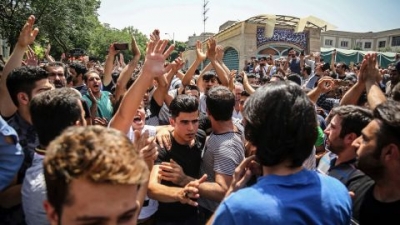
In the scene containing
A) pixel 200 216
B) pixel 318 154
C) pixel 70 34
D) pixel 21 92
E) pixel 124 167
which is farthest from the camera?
pixel 70 34

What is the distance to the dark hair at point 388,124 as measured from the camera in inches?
65.1

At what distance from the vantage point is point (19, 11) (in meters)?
21.3

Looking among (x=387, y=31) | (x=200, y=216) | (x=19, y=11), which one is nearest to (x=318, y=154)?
(x=200, y=216)

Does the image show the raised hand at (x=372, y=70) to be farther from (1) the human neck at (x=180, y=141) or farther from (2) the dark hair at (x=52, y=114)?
(2) the dark hair at (x=52, y=114)

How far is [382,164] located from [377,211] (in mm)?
254

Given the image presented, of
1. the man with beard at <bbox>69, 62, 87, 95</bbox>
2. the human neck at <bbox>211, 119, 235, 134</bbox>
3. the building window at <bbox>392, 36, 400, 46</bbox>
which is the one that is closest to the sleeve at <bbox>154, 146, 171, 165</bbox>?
the human neck at <bbox>211, 119, 235, 134</bbox>

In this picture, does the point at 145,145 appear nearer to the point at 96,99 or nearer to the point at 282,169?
the point at 282,169

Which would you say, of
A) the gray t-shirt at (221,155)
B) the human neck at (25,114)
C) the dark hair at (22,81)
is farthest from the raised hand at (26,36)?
the gray t-shirt at (221,155)

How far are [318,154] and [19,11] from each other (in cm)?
2315

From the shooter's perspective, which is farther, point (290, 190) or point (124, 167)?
point (290, 190)

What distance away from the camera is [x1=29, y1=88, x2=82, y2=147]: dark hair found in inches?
72.8

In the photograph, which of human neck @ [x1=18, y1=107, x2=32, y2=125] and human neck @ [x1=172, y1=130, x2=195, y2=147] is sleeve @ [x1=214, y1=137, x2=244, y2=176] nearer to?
human neck @ [x1=172, y1=130, x2=195, y2=147]

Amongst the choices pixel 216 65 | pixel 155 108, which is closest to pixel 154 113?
pixel 155 108

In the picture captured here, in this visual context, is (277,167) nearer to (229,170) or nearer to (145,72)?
(229,170)
